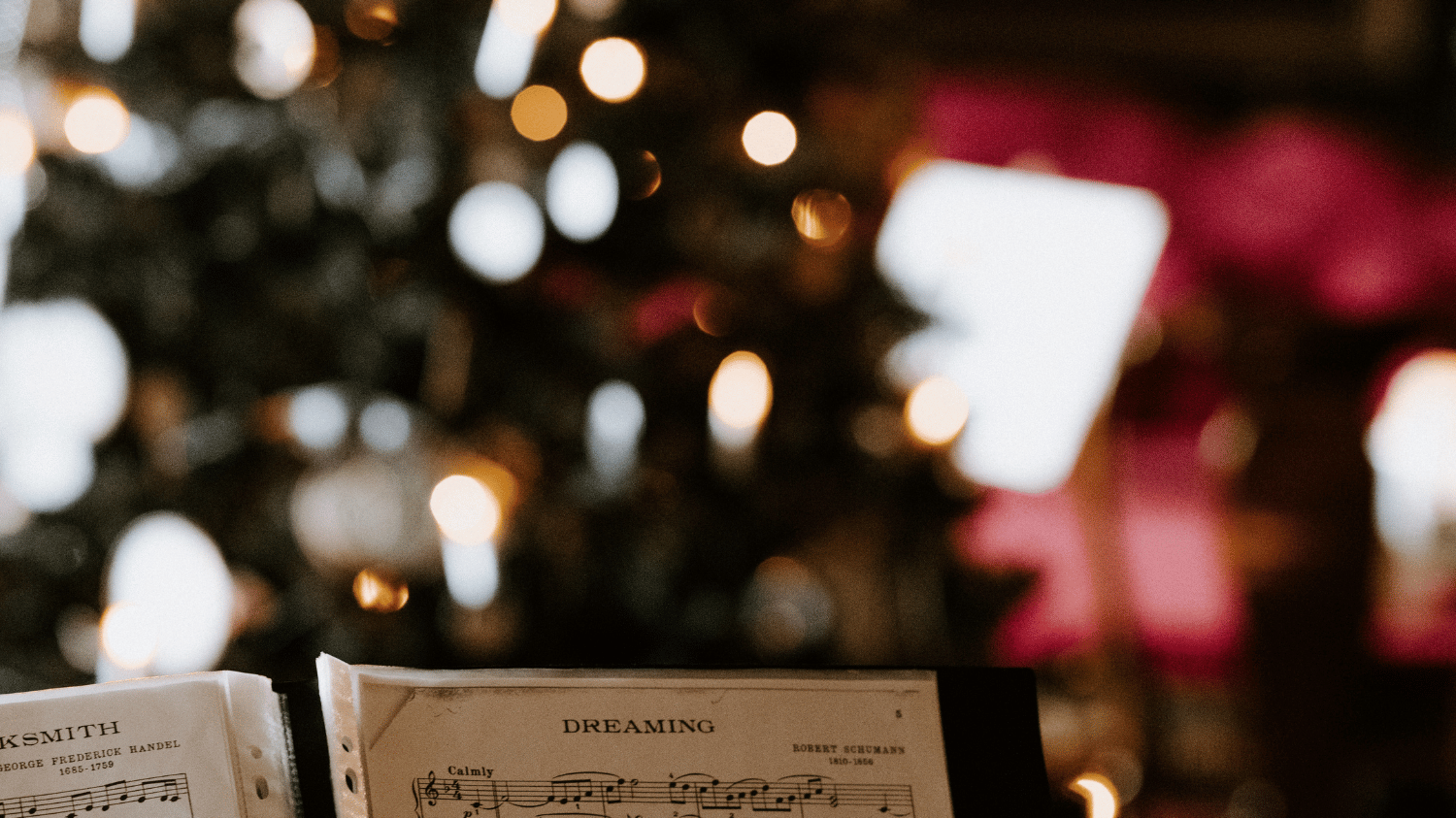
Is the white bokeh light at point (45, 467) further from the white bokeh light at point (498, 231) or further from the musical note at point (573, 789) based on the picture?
the musical note at point (573, 789)

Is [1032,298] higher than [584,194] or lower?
higher

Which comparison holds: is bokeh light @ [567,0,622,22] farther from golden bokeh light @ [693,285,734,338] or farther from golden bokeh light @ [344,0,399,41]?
golden bokeh light @ [693,285,734,338]

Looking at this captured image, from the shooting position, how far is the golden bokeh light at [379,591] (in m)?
1.05

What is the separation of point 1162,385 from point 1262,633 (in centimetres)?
68

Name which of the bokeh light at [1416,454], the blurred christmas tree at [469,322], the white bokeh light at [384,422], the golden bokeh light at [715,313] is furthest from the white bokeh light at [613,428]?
the bokeh light at [1416,454]

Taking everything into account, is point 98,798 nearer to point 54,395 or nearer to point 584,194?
point 584,194

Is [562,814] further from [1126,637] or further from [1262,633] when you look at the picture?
[1262,633]

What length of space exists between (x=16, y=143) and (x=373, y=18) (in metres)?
0.52

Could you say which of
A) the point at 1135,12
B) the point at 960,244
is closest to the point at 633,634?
the point at 960,244

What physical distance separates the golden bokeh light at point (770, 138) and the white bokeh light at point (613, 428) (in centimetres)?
35

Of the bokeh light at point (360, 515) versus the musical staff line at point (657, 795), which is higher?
the bokeh light at point (360, 515)

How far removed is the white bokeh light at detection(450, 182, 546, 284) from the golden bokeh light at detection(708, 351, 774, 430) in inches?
11.4

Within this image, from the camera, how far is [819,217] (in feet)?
4.16

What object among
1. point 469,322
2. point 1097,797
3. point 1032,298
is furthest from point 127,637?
point 1032,298
